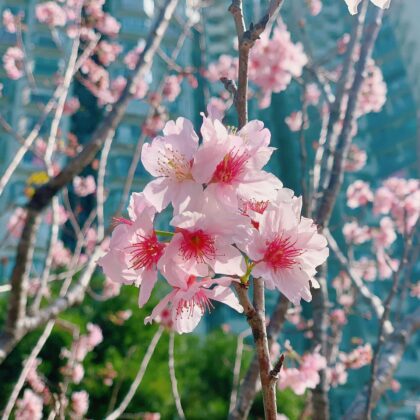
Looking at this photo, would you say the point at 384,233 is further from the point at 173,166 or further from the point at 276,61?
the point at 173,166

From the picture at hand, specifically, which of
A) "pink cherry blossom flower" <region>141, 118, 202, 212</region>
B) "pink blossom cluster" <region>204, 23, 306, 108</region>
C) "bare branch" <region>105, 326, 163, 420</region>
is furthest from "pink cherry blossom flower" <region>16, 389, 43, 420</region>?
"pink cherry blossom flower" <region>141, 118, 202, 212</region>

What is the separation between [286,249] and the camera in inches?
29.5

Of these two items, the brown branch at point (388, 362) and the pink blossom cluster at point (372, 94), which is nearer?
the brown branch at point (388, 362)

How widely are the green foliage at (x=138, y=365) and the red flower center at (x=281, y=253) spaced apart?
18.6ft

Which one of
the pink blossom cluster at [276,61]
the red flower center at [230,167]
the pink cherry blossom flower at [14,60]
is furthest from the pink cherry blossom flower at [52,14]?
the red flower center at [230,167]

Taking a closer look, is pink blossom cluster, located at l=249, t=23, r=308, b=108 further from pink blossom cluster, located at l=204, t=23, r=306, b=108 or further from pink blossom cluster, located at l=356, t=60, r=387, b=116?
pink blossom cluster, located at l=356, t=60, r=387, b=116

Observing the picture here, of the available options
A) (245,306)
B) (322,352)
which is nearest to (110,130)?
(322,352)

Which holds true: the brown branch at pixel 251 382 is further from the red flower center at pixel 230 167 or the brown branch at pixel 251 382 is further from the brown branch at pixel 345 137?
the red flower center at pixel 230 167

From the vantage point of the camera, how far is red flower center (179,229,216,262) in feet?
2.28

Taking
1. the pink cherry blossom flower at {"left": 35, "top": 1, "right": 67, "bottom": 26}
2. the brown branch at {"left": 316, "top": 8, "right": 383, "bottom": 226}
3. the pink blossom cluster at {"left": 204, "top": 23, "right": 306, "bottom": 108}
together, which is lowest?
the brown branch at {"left": 316, "top": 8, "right": 383, "bottom": 226}

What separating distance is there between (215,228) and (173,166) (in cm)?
15

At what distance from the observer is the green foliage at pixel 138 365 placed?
6.91 m

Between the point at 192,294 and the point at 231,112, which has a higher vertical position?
the point at 231,112

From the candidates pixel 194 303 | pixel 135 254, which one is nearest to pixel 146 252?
pixel 135 254
